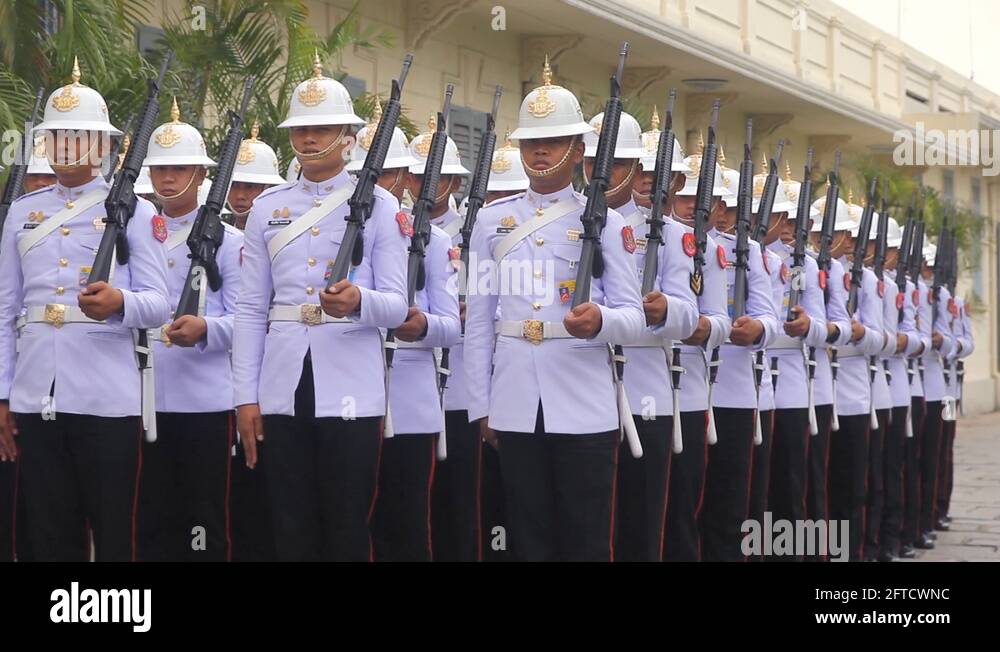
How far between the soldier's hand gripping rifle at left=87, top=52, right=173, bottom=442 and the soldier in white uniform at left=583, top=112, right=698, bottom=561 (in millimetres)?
1658

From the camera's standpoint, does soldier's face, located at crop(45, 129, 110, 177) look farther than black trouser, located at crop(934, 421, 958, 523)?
No

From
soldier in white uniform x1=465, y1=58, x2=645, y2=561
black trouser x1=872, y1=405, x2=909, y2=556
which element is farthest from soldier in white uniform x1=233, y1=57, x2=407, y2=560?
black trouser x1=872, y1=405, x2=909, y2=556

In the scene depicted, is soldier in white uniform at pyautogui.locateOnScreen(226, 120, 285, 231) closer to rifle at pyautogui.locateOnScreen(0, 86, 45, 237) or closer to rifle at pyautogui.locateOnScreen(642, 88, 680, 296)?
rifle at pyautogui.locateOnScreen(0, 86, 45, 237)

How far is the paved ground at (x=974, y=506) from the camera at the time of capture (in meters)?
10.2

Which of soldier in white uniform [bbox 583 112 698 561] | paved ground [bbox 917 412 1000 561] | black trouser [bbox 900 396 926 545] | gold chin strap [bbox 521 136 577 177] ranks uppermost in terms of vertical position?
gold chin strap [bbox 521 136 577 177]

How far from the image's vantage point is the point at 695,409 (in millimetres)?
6812

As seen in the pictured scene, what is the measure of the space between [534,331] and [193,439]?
67.0 inches

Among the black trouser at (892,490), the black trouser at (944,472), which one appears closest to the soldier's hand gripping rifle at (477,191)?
the black trouser at (892,490)

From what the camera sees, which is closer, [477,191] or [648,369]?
[648,369]

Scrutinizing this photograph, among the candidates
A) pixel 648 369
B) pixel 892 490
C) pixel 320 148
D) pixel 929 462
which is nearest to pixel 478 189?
pixel 648 369

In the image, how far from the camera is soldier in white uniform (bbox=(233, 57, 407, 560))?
5383 millimetres

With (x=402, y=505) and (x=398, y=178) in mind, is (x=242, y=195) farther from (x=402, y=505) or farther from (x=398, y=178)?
(x=402, y=505)
